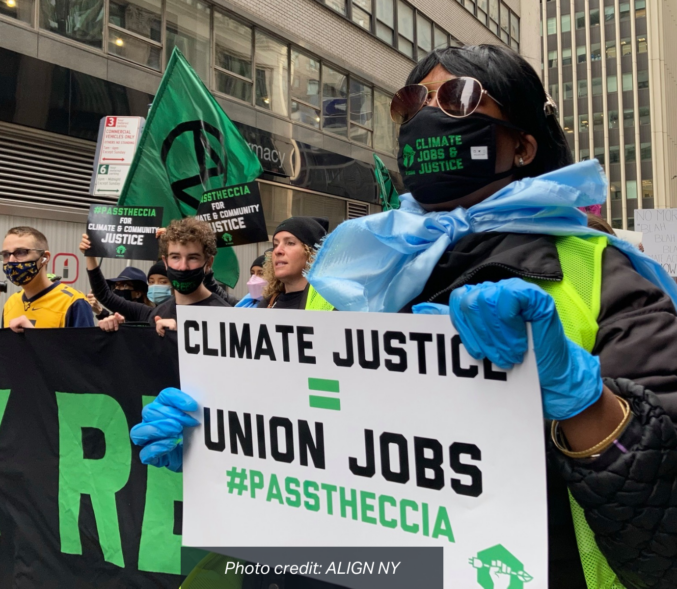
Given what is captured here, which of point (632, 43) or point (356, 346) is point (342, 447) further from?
point (632, 43)

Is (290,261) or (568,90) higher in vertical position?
(568,90)

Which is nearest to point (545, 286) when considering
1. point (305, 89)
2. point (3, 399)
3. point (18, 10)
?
point (3, 399)

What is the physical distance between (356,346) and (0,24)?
9.15 metres

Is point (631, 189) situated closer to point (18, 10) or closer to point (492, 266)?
point (18, 10)

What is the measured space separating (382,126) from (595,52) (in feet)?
174

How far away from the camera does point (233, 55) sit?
41.8ft

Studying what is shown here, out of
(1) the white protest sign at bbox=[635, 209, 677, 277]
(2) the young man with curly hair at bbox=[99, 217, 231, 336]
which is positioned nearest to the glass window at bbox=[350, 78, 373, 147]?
(1) the white protest sign at bbox=[635, 209, 677, 277]

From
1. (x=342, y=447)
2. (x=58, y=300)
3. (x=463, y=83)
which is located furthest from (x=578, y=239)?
(x=58, y=300)

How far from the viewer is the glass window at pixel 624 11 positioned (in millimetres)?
59094

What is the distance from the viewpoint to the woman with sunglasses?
1080mm

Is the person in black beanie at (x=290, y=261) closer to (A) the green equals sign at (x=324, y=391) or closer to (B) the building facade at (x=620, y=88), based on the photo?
(A) the green equals sign at (x=324, y=391)

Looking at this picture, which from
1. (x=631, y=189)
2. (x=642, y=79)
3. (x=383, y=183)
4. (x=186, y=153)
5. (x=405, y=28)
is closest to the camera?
(x=186, y=153)

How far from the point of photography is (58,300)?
4.01 meters

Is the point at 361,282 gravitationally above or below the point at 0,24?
below
